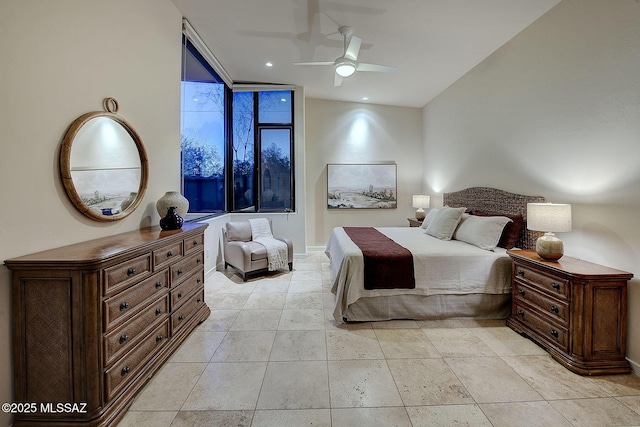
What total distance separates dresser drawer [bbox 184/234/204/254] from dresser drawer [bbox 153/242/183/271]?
0.38 feet

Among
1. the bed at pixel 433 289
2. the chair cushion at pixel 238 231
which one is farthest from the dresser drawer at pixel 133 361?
the chair cushion at pixel 238 231

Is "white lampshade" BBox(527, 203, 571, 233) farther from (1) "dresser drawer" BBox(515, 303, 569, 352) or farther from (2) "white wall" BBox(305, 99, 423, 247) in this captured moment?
(2) "white wall" BBox(305, 99, 423, 247)

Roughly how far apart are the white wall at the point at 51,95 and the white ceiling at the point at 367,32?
3.53 ft

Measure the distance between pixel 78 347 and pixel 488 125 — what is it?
15.5 feet

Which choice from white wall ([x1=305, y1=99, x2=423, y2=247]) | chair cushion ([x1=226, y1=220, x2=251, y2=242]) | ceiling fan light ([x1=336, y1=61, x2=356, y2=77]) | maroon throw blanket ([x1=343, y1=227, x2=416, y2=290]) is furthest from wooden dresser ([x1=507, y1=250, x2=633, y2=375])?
white wall ([x1=305, y1=99, x2=423, y2=247])

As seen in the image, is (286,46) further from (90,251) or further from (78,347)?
(78,347)

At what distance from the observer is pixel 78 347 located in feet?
4.81

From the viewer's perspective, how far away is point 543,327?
234 centimetres

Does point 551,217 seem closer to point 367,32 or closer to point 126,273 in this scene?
point 367,32

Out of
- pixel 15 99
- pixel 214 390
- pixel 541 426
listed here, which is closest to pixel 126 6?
pixel 15 99

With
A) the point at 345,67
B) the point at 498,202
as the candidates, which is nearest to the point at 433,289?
the point at 498,202

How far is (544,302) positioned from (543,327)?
217 millimetres

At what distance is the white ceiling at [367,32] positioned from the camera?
286cm

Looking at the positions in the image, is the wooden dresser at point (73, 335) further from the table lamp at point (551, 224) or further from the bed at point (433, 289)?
the table lamp at point (551, 224)
